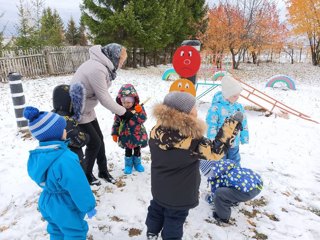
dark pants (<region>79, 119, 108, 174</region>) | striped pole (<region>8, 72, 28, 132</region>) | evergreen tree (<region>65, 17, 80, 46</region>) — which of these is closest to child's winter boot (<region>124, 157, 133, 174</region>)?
dark pants (<region>79, 119, 108, 174</region>)

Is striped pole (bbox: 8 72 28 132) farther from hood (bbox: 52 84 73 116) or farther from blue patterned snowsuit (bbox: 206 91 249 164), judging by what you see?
blue patterned snowsuit (bbox: 206 91 249 164)

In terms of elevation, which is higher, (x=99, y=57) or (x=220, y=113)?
(x=99, y=57)

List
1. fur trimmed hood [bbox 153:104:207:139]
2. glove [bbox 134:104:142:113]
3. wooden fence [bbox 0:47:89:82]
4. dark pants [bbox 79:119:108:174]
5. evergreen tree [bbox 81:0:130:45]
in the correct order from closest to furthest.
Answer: fur trimmed hood [bbox 153:104:207:139]
dark pants [bbox 79:119:108:174]
glove [bbox 134:104:142:113]
wooden fence [bbox 0:47:89:82]
evergreen tree [bbox 81:0:130:45]

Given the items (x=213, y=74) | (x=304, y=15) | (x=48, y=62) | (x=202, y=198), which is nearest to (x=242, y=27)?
(x=304, y=15)

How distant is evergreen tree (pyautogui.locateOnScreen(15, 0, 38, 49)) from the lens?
14.0 meters

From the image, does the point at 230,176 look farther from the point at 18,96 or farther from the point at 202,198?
the point at 18,96

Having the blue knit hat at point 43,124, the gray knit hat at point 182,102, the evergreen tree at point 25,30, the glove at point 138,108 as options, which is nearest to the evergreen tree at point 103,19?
the evergreen tree at point 25,30

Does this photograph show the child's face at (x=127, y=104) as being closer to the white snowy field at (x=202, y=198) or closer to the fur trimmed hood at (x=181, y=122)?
the white snowy field at (x=202, y=198)

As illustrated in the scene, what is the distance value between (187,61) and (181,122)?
2.48 metres

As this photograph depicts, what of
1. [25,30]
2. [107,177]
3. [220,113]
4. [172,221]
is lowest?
[107,177]

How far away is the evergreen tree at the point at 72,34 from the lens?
117 ft

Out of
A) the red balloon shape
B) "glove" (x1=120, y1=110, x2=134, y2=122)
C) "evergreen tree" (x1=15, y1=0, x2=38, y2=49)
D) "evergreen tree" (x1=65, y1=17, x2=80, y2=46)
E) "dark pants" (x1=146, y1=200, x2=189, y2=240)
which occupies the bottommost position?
"dark pants" (x1=146, y1=200, x2=189, y2=240)

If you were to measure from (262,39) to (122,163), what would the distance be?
63.1 feet

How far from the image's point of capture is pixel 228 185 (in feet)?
9.71
